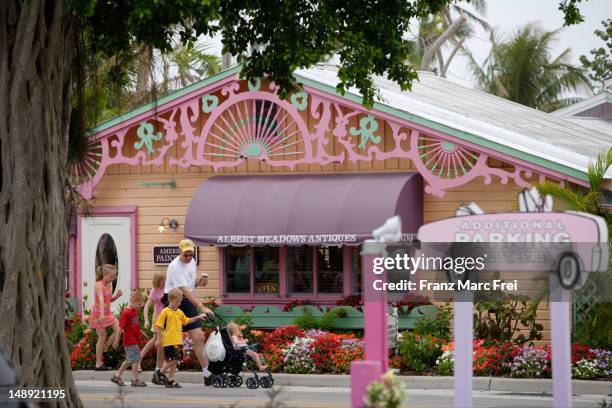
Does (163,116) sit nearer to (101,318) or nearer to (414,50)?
(101,318)

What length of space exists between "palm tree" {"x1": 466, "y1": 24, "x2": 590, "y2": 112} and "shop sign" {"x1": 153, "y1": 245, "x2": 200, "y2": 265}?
91.2ft

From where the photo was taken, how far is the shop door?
23.9 m

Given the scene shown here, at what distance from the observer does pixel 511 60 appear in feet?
165

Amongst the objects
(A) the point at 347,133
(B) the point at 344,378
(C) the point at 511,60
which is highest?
(C) the point at 511,60

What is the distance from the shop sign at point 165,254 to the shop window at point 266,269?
50.3 inches

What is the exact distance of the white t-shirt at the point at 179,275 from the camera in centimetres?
1775

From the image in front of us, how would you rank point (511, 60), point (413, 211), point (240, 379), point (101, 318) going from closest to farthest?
point (240, 379) < point (101, 318) < point (413, 211) < point (511, 60)

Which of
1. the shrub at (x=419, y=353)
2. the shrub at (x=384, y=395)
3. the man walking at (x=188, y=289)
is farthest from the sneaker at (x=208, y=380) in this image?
the shrub at (x=384, y=395)

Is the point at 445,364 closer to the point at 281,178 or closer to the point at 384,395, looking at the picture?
the point at 281,178

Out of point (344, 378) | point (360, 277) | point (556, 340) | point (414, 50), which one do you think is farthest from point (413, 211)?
point (414, 50)

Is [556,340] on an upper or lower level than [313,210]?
lower

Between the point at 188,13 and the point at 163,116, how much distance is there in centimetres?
1059

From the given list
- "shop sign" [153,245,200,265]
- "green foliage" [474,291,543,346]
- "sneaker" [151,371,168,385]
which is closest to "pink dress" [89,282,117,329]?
"sneaker" [151,371,168,385]

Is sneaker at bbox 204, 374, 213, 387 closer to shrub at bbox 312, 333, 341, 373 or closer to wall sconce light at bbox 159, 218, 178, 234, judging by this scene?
shrub at bbox 312, 333, 341, 373
